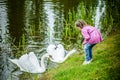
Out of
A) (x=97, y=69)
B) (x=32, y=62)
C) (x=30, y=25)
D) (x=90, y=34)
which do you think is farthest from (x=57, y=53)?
(x=30, y=25)

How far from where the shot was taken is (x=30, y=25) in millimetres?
14914

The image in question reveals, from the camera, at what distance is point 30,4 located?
68.6 ft

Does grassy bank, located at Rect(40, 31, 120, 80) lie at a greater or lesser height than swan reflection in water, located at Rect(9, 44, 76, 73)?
greater

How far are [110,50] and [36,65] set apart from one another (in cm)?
230

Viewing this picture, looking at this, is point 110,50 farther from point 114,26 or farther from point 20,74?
point 114,26

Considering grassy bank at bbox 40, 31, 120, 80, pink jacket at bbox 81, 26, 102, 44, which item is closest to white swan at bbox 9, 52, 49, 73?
grassy bank at bbox 40, 31, 120, 80

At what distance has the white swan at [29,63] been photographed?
954 centimetres

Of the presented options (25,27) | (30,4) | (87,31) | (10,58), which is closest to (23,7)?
(30,4)

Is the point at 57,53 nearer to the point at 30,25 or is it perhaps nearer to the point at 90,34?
the point at 90,34

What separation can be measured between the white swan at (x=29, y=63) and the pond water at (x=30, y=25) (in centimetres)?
18

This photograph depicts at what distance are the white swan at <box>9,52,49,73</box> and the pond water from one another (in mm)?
180

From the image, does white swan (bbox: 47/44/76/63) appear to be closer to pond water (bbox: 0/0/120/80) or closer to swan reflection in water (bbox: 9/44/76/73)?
swan reflection in water (bbox: 9/44/76/73)

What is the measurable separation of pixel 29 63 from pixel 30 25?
5.27 metres

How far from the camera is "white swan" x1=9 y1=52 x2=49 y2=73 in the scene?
9539 millimetres
